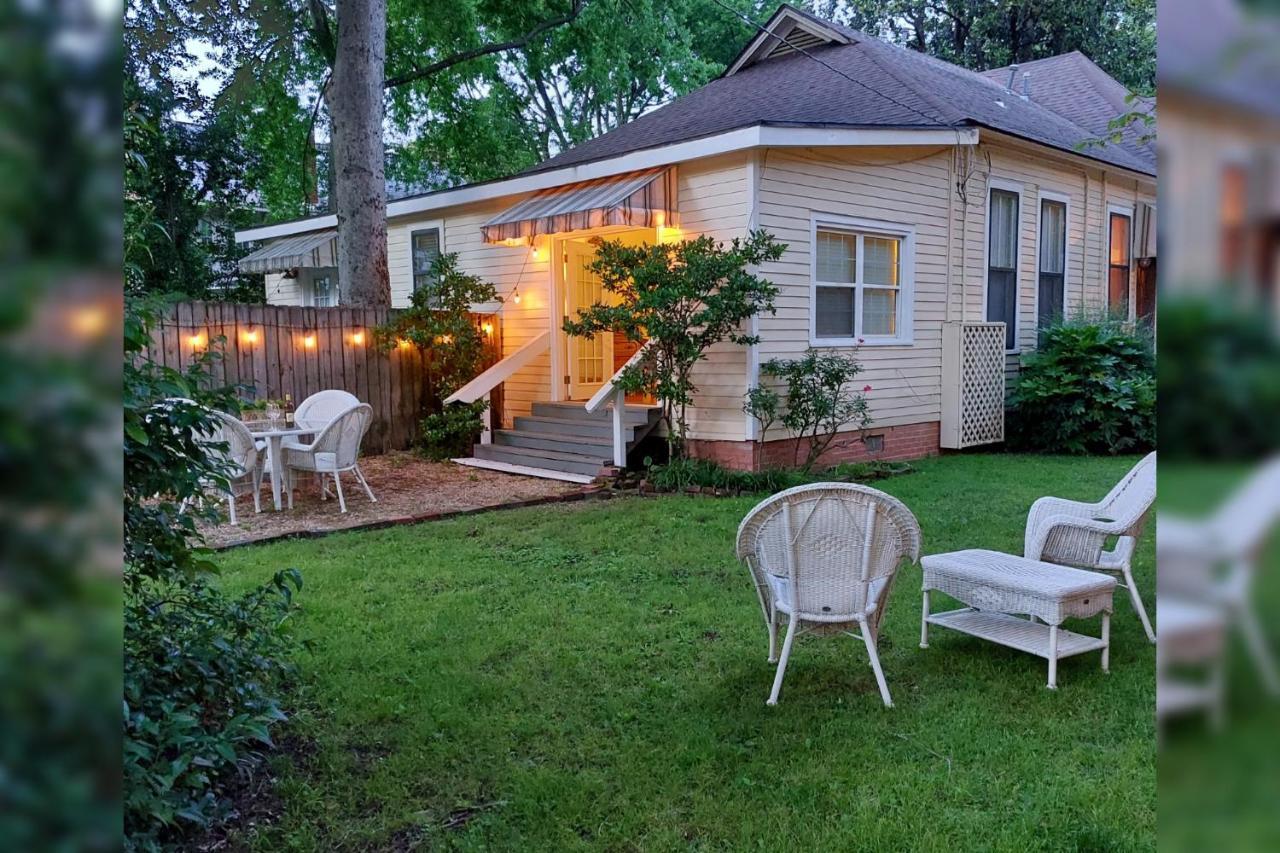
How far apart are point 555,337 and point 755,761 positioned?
8.44 meters

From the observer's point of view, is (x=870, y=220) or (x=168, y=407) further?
(x=870, y=220)

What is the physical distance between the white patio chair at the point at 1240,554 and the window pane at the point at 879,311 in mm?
10057

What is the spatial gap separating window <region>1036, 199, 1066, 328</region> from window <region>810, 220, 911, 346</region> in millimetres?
3028

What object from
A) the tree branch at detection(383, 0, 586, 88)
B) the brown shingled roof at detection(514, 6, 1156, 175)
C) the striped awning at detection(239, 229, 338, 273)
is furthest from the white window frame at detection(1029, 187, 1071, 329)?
the striped awning at detection(239, 229, 338, 273)

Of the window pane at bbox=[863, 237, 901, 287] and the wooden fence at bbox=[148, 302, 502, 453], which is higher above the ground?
the window pane at bbox=[863, 237, 901, 287]

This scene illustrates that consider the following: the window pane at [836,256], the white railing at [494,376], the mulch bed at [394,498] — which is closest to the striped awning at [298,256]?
the white railing at [494,376]

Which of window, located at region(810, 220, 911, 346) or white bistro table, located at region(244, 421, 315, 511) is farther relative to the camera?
window, located at region(810, 220, 911, 346)

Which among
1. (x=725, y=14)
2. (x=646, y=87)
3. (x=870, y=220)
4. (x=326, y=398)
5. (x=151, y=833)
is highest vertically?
(x=725, y=14)

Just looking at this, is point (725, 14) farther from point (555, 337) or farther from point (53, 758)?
point (53, 758)

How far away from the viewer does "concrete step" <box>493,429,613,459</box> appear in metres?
9.66

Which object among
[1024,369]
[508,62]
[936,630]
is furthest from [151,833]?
[508,62]

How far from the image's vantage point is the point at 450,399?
10.4 meters

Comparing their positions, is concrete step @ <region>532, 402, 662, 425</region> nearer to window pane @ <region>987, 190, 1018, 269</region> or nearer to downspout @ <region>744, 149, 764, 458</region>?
downspout @ <region>744, 149, 764, 458</region>

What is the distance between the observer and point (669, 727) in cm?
343
